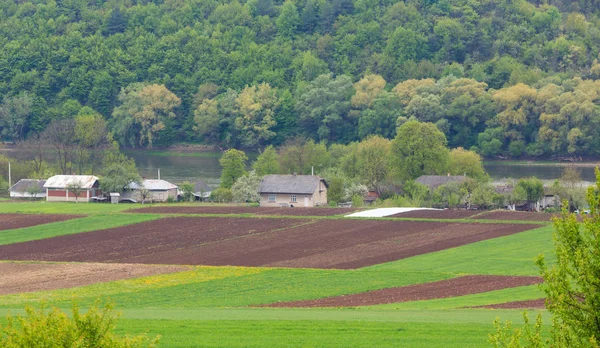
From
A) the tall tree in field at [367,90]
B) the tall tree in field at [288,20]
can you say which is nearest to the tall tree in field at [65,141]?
the tall tree in field at [367,90]

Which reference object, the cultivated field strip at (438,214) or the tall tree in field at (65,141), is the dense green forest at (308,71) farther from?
the cultivated field strip at (438,214)

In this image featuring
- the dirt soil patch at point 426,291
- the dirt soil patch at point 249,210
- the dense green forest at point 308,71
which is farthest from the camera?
the dense green forest at point 308,71

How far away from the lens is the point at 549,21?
175250 mm

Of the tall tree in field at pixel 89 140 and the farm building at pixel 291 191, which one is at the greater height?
the tall tree in field at pixel 89 140

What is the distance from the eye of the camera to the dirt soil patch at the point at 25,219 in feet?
216

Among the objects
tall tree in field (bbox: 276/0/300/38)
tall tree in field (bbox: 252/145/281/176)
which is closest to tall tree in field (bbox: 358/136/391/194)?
tall tree in field (bbox: 252/145/281/176)

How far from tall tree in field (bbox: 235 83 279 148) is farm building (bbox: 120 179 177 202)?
5893cm

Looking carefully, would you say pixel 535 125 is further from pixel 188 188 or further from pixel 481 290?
pixel 481 290

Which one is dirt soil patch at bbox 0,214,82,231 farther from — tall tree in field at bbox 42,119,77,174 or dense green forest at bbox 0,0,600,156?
dense green forest at bbox 0,0,600,156

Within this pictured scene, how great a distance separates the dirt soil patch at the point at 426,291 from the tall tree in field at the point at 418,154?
50.0 m

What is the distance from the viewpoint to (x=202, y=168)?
12631cm

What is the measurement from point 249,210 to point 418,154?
24826 millimetres

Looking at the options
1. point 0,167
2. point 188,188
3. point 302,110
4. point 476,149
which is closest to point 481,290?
point 188,188

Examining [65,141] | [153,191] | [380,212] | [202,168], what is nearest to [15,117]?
[202,168]
